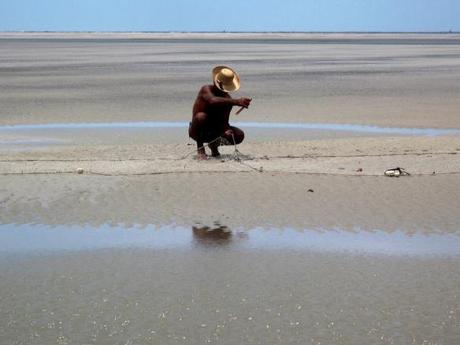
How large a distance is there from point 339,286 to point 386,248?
112cm

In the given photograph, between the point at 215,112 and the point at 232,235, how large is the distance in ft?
11.1

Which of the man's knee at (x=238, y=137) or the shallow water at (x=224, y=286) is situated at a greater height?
the man's knee at (x=238, y=137)

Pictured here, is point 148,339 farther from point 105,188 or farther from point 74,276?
point 105,188

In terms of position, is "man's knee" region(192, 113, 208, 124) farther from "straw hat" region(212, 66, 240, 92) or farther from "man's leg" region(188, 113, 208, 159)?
"straw hat" region(212, 66, 240, 92)

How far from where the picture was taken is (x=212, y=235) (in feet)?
23.7

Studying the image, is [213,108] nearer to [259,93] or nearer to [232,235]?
[232,235]

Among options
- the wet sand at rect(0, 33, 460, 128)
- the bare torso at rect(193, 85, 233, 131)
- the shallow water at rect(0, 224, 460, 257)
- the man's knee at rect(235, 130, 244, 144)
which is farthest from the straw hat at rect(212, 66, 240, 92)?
the wet sand at rect(0, 33, 460, 128)

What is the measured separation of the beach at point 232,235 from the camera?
5.09 m

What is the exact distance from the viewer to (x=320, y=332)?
490 centimetres

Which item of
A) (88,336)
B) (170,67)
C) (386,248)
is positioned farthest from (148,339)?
(170,67)

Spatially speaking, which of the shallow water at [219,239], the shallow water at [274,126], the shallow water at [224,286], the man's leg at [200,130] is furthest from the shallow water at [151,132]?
the shallow water at [224,286]

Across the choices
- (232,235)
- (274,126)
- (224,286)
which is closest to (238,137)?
(232,235)

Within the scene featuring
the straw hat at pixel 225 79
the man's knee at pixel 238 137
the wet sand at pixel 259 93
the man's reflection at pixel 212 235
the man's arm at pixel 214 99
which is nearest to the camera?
the man's reflection at pixel 212 235

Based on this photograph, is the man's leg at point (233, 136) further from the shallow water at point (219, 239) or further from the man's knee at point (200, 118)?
the shallow water at point (219, 239)
